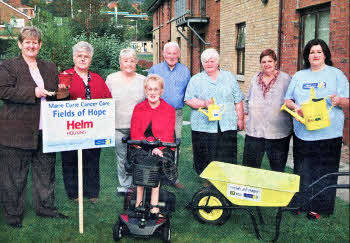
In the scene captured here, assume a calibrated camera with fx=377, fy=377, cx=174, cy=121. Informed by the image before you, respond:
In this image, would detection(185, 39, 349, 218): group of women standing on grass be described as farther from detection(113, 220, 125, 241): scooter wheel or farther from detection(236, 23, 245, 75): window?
detection(236, 23, 245, 75): window

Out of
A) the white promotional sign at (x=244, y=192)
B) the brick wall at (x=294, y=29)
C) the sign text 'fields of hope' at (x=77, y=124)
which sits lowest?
the white promotional sign at (x=244, y=192)

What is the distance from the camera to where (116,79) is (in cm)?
462

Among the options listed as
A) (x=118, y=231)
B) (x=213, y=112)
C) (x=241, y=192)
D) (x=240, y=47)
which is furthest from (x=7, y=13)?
(x=240, y=47)

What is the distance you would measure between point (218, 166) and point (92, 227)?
4.89ft

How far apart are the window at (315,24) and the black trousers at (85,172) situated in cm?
480

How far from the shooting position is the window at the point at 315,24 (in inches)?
278

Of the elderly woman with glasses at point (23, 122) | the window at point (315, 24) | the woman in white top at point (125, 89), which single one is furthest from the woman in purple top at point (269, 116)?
the window at point (315, 24)

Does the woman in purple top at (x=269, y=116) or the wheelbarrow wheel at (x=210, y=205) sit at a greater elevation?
the woman in purple top at (x=269, y=116)

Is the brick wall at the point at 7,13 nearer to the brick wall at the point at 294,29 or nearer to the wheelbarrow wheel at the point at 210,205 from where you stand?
the wheelbarrow wheel at the point at 210,205

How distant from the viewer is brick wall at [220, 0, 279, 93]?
9266 mm

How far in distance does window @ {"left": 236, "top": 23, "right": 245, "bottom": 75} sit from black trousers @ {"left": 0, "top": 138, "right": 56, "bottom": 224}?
8.70m

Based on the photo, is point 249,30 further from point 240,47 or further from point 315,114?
point 315,114

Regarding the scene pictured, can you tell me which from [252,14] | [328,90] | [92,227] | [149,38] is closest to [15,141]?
[92,227]

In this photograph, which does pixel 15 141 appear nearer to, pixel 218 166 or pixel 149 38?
pixel 218 166
